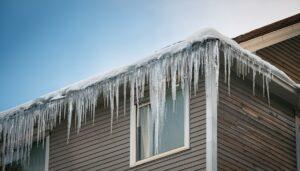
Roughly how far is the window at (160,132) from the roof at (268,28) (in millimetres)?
3341

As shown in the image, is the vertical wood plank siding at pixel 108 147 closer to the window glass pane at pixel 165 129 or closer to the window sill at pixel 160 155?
the window sill at pixel 160 155

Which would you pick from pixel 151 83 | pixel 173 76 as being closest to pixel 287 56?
pixel 173 76

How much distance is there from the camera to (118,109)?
2014 cm

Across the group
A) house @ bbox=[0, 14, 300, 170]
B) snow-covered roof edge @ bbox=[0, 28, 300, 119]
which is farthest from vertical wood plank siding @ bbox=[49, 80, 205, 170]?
snow-covered roof edge @ bbox=[0, 28, 300, 119]

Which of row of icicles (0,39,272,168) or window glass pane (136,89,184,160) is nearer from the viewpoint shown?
row of icicles (0,39,272,168)

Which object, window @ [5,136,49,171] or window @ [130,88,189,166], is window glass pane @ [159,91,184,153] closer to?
window @ [130,88,189,166]

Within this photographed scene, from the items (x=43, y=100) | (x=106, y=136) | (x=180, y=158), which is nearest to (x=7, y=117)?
(x=43, y=100)

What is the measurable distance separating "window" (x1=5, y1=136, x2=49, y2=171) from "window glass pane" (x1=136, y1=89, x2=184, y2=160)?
306 centimetres

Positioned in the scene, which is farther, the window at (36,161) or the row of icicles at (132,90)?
the window at (36,161)

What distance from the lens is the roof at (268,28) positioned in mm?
21578

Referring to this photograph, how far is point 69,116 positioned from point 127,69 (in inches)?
88.4

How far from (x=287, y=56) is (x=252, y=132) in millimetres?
3967

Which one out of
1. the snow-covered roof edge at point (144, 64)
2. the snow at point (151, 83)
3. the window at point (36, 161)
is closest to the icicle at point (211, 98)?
the snow at point (151, 83)

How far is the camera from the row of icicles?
60.5ft
